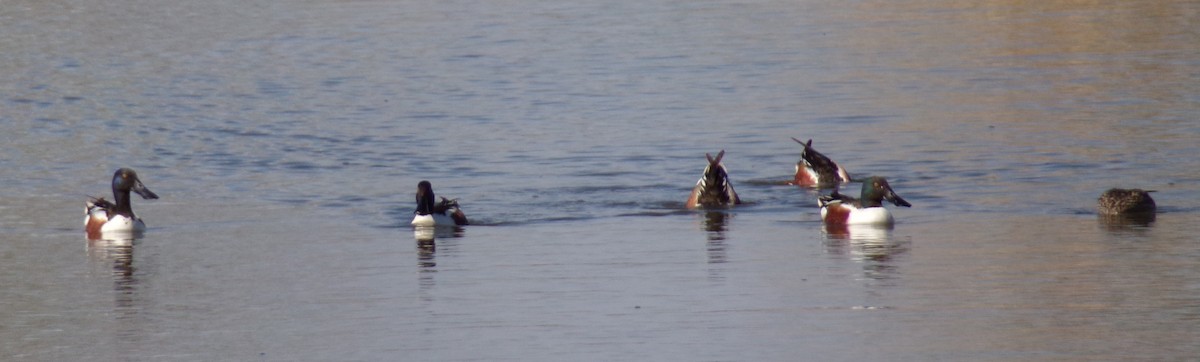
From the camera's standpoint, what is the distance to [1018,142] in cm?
2208

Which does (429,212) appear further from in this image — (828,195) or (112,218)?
(828,195)

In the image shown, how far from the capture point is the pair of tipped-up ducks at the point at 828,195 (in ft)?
53.0

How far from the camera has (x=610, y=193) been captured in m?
19.0

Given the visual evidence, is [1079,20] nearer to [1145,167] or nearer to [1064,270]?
[1145,167]

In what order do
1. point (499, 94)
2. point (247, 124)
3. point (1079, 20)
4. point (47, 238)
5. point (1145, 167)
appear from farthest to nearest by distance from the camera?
point (1079, 20) → point (499, 94) → point (247, 124) → point (1145, 167) → point (47, 238)

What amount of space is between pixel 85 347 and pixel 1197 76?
22107 millimetres

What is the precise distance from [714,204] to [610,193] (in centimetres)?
171

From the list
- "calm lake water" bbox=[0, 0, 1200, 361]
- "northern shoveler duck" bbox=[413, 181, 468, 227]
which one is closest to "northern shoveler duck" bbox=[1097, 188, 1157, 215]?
"calm lake water" bbox=[0, 0, 1200, 361]

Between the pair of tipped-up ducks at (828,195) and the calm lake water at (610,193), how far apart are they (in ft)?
0.82

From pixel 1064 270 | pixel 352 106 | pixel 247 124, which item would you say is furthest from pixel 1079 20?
pixel 1064 270

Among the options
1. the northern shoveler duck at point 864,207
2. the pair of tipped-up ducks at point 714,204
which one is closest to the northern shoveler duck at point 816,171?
the pair of tipped-up ducks at point 714,204

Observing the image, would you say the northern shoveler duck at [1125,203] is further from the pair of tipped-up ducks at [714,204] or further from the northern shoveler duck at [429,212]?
the northern shoveler duck at [429,212]

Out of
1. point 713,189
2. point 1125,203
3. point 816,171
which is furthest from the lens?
point 816,171

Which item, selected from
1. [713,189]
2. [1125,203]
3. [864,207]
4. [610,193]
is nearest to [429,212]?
[713,189]
